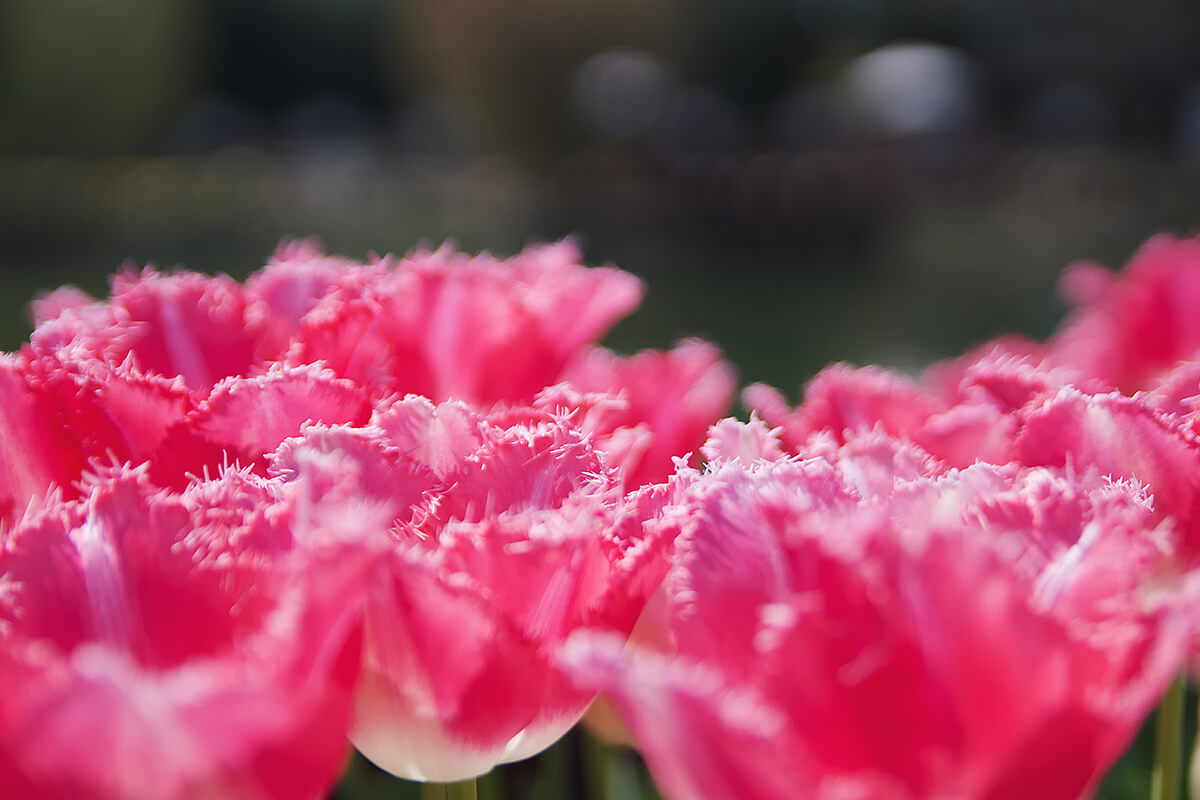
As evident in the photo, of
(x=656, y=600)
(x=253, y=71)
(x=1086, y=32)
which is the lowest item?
(x=253, y=71)

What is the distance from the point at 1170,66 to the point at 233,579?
1029cm

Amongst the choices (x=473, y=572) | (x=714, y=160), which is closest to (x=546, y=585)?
(x=473, y=572)

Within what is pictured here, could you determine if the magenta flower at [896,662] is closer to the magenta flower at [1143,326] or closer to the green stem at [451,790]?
the green stem at [451,790]

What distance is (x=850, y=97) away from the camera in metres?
8.79

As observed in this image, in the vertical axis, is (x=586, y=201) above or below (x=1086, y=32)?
below

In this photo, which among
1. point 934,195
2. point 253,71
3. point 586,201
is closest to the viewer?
point 934,195

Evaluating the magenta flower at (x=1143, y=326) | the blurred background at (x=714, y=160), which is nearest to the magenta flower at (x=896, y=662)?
the magenta flower at (x=1143, y=326)

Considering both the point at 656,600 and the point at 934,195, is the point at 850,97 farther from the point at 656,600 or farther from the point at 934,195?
the point at 656,600

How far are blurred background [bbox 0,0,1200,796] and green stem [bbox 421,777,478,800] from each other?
2.93 meters

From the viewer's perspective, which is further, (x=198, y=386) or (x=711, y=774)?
(x=198, y=386)

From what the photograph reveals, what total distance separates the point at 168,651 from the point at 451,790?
0.11m

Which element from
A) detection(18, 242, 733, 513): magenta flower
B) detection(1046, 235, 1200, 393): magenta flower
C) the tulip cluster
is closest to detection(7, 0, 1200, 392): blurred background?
detection(1046, 235, 1200, 393): magenta flower

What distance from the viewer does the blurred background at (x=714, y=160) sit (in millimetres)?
5336

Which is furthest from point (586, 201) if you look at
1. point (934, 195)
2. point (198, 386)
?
point (198, 386)
